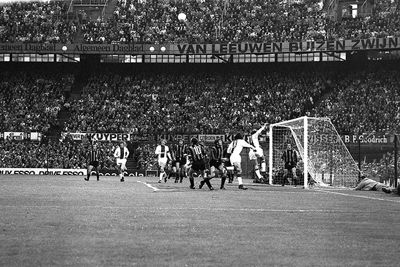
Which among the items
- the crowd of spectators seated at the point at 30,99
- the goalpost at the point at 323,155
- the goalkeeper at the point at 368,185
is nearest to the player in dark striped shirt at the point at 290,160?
the goalpost at the point at 323,155

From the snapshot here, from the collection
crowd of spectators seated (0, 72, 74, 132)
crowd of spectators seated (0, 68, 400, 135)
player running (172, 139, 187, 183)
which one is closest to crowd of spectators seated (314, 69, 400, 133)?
crowd of spectators seated (0, 68, 400, 135)

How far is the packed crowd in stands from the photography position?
62.9 meters

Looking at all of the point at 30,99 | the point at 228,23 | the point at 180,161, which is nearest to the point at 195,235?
the point at 180,161

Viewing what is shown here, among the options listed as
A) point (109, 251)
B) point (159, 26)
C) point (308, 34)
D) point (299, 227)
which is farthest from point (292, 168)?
point (159, 26)

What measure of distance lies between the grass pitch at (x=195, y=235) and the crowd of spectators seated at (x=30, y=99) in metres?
44.6

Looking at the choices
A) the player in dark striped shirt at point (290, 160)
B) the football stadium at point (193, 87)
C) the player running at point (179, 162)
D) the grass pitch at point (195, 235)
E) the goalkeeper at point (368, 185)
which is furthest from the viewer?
the football stadium at point (193, 87)

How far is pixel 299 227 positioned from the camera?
11.6 meters

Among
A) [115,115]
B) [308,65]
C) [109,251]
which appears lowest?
[109,251]

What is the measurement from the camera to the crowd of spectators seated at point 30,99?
2359 inches

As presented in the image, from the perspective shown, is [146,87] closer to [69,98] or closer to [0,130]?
[69,98]

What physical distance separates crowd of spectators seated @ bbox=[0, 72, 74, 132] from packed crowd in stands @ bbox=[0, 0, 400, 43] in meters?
3.34

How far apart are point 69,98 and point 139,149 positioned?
34.7 ft

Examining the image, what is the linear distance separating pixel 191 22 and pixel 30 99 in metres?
15.4

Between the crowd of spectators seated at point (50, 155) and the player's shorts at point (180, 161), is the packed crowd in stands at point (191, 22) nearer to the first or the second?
the crowd of spectators seated at point (50, 155)
